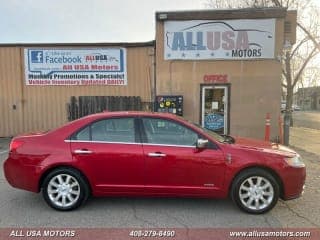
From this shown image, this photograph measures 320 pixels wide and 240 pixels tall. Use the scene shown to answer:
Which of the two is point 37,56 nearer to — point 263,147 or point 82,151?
point 82,151

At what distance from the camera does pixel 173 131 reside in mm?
4523

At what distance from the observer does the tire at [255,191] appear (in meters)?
4.34

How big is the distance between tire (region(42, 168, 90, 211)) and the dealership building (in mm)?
6239

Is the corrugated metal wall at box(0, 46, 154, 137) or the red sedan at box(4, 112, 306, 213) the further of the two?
the corrugated metal wall at box(0, 46, 154, 137)

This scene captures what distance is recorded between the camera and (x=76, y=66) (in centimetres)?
A: 1094

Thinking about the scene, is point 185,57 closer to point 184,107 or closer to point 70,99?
point 184,107

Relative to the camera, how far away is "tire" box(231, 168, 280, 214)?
171 inches

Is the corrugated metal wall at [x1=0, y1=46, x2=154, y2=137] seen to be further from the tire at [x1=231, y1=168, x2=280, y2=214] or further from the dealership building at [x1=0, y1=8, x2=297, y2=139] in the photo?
the tire at [x1=231, y1=168, x2=280, y2=214]

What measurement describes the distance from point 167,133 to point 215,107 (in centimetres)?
633

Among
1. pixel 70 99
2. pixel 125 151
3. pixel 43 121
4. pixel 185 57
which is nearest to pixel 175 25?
pixel 185 57

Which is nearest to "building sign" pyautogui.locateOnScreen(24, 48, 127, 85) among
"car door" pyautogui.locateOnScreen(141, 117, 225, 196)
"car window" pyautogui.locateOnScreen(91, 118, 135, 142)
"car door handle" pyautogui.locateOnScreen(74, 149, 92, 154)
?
"car window" pyautogui.locateOnScreen(91, 118, 135, 142)

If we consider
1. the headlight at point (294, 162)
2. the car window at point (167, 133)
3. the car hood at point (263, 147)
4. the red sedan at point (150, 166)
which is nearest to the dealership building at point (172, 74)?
the car hood at point (263, 147)

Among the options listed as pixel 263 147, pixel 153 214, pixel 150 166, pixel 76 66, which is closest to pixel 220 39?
pixel 76 66

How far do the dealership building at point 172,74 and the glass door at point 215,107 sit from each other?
35 millimetres
